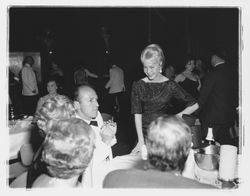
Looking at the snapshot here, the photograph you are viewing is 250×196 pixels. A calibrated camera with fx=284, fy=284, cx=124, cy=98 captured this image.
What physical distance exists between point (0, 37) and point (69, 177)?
0.83 metres

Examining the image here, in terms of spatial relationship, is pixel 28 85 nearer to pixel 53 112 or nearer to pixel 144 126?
pixel 144 126

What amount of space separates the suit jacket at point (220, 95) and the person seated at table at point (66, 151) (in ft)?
6.66

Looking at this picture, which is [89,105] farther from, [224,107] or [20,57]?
[20,57]

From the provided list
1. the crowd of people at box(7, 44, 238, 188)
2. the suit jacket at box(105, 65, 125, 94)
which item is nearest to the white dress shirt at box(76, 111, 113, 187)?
the crowd of people at box(7, 44, 238, 188)

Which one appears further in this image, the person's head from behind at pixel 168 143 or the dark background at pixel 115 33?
the dark background at pixel 115 33

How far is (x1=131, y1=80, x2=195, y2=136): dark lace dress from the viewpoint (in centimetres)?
234

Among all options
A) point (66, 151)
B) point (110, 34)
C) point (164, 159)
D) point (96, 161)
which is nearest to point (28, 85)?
point (96, 161)

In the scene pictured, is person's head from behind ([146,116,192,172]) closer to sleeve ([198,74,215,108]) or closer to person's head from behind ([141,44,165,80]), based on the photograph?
person's head from behind ([141,44,165,80])

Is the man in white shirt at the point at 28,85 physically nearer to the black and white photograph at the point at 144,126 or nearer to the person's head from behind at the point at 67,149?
the black and white photograph at the point at 144,126

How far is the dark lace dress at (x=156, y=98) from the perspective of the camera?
7.66 ft

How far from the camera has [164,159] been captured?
1200mm

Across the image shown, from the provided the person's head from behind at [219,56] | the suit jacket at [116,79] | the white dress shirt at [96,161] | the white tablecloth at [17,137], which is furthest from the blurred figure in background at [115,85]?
the white dress shirt at [96,161]
